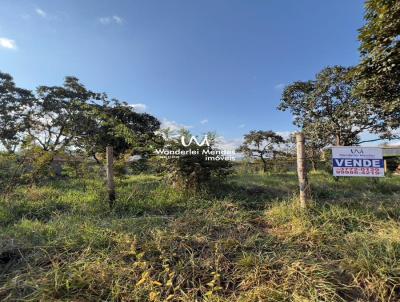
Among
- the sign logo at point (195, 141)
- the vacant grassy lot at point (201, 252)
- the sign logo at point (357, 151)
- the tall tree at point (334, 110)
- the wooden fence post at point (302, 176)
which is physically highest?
the tall tree at point (334, 110)

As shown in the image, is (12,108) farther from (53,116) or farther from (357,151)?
(357,151)

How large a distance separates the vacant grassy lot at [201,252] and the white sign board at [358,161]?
584 mm

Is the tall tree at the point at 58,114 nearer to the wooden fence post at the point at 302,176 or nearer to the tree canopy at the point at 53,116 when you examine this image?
the tree canopy at the point at 53,116

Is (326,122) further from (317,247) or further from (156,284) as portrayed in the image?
(156,284)

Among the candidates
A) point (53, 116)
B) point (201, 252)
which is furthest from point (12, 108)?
point (201, 252)

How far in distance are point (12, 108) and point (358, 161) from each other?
43.3 feet

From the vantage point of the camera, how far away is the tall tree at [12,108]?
10422mm

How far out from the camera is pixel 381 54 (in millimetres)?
3857

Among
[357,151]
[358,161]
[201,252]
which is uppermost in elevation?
[357,151]

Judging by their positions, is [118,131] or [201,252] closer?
[201,252]

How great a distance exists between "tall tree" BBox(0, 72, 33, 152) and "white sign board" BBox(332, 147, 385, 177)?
39.5 ft

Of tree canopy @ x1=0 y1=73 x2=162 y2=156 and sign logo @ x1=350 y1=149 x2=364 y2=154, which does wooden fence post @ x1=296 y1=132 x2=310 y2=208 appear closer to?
sign logo @ x1=350 y1=149 x2=364 y2=154

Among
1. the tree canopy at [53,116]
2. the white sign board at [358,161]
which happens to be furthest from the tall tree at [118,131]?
the white sign board at [358,161]

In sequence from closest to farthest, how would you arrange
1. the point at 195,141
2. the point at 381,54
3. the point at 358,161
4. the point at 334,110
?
1. the point at 358,161
2. the point at 381,54
3. the point at 195,141
4. the point at 334,110
